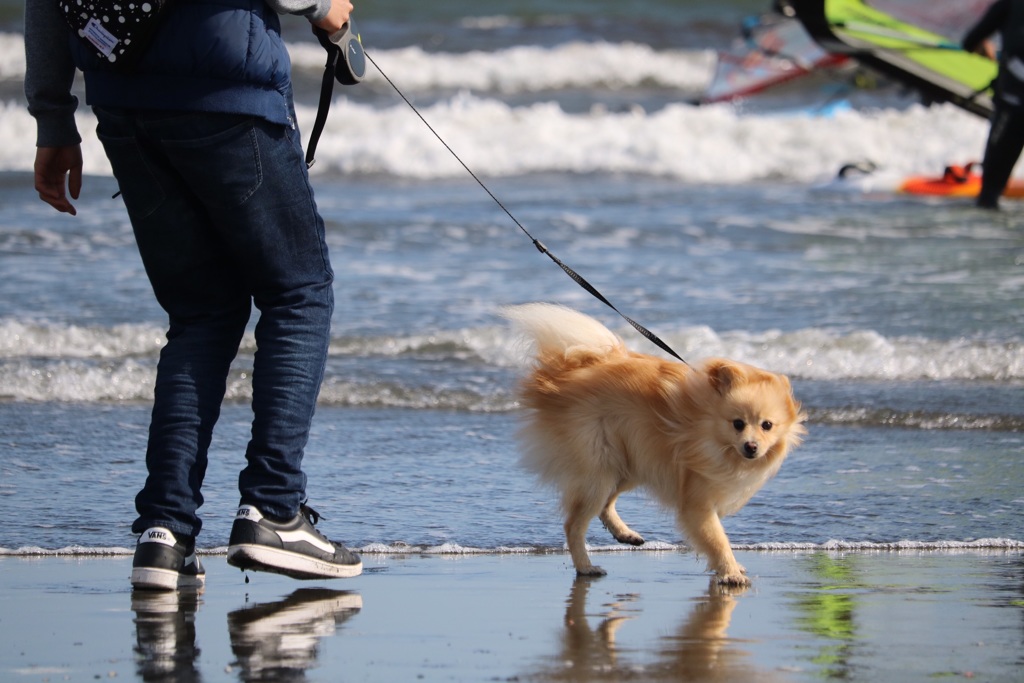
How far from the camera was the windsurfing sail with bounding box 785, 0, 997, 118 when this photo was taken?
12562 mm

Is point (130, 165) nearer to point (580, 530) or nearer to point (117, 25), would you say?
point (117, 25)

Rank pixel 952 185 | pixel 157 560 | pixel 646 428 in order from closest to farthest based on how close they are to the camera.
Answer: pixel 157 560, pixel 646 428, pixel 952 185

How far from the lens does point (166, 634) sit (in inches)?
108

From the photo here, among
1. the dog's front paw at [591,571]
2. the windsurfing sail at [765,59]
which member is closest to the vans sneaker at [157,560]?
the dog's front paw at [591,571]

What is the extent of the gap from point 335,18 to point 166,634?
1.32m

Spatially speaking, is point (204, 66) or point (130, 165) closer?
point (204, 66)

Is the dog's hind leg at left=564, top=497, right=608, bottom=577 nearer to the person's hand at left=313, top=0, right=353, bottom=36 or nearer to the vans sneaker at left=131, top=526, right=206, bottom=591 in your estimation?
the vans sneaker at left=131, top=526, right=206, bottom=591

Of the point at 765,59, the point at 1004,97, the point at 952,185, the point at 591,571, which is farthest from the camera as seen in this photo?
the point at 765,59

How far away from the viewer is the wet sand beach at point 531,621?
8.29 ft

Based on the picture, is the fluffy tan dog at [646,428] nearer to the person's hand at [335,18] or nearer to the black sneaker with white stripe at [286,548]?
the black sneaker with white stripe at [286,548]

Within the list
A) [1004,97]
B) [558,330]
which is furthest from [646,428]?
[1004,97]

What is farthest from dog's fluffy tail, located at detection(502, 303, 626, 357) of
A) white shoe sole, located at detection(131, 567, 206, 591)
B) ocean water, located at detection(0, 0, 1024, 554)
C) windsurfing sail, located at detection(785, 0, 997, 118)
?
windsurfing sail, located at detection(785, 0, 997, 118)

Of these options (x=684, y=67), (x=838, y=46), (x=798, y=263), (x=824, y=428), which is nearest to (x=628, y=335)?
(x=824, y=428)

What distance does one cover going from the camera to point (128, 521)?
386 cm
